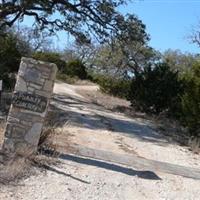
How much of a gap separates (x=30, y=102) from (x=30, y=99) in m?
0.06

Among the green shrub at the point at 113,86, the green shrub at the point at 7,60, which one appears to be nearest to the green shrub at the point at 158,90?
the green shrub at the point at 7,60

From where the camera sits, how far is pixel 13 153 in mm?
10219

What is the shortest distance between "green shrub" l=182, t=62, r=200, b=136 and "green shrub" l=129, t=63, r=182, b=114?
760cm

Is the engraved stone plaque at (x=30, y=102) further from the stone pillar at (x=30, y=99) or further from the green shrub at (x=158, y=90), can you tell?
the green shrub at (x=158, y=90)

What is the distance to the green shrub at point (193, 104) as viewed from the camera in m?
18.9

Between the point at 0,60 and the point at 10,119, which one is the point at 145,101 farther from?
the point at 10,119

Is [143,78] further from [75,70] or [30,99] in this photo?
[75,70]

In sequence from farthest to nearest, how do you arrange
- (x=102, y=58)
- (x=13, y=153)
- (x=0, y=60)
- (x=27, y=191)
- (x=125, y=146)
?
(x=102, y=58)
(x=0, y=60)
(x=125, y=146)
(x=13, y=153)
(x=27, y=191)

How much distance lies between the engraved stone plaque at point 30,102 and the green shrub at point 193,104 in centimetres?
916

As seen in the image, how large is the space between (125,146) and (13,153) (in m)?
4.78

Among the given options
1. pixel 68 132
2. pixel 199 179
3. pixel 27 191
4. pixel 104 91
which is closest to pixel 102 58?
pixel 104 91

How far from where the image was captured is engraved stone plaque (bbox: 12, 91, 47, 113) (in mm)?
10648

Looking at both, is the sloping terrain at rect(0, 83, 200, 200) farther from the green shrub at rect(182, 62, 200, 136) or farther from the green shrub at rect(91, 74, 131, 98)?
the green shrub at rect(91, 74, 131, 98)

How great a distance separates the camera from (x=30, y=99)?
10664 millimetres
